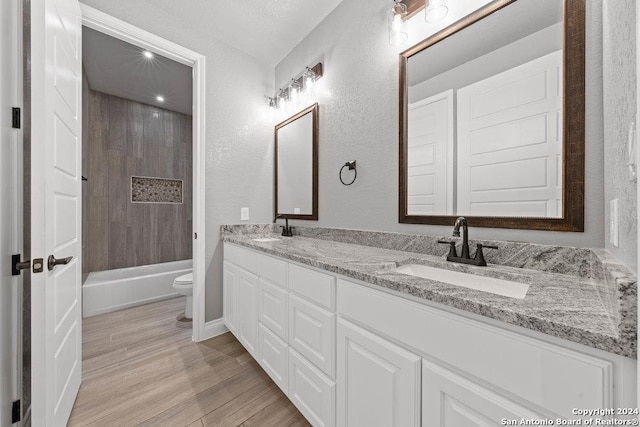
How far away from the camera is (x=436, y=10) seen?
4.20ft

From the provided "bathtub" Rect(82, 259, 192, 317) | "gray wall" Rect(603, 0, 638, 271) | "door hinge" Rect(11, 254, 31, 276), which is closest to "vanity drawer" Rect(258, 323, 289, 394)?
"door hinge" Rect(11, 254, 31, 276)

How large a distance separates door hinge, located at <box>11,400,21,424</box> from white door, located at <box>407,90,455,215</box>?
195 centimetres

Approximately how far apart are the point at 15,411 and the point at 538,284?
79.7 inches

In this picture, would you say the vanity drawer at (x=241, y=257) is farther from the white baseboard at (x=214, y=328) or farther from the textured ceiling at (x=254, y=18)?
the textured ceiling at (x=254, y=18)

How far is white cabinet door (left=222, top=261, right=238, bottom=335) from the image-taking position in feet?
6.34

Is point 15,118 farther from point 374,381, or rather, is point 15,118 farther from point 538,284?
point 538,284

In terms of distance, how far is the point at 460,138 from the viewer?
1.22 m

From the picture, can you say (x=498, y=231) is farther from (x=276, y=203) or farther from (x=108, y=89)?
(x=108, y=89)

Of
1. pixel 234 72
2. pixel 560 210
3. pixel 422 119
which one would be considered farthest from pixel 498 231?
pixel 234 72

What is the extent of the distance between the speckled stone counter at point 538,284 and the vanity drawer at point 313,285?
0.05 meters

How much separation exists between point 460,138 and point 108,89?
393cm

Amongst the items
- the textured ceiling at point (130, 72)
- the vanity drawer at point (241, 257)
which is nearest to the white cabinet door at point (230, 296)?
the vanity drawer at point (241, 257)

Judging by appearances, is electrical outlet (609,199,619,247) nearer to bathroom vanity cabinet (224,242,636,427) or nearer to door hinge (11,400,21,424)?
bathroom vanity cabinet (224,242,636,427)

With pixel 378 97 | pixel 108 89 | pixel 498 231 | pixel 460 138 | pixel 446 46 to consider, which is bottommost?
pixel 498 231
